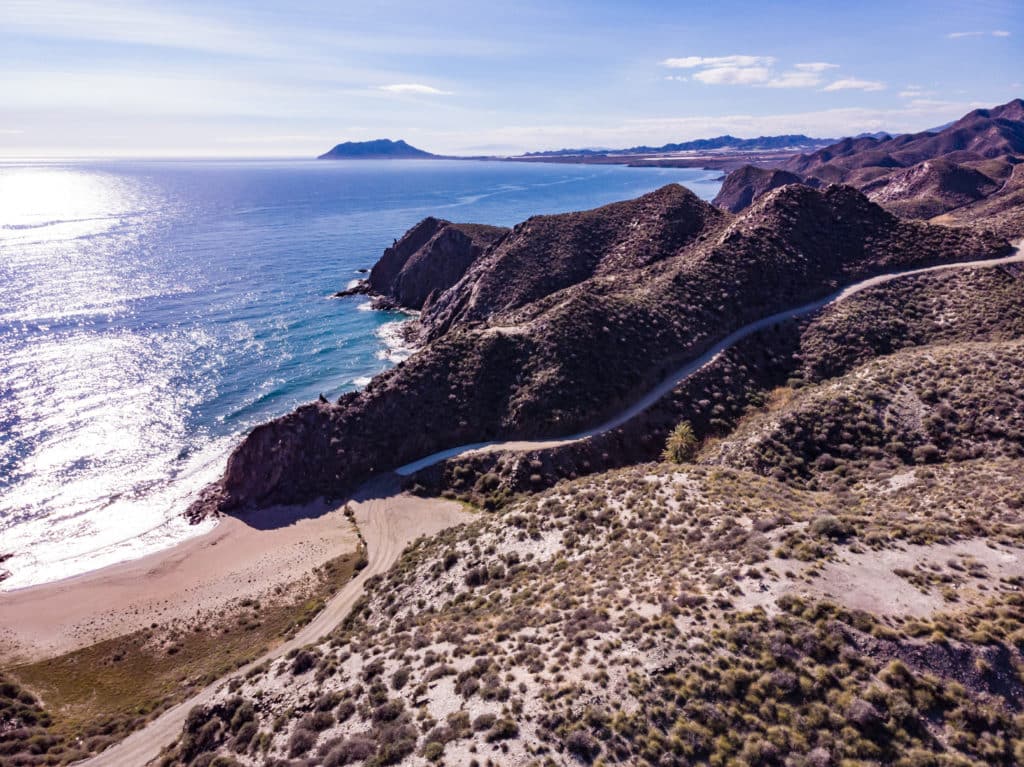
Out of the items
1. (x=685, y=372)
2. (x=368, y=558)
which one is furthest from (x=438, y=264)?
(x=368, y=558)

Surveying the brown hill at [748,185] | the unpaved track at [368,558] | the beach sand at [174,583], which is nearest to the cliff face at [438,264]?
the unpaved track at [368,558]

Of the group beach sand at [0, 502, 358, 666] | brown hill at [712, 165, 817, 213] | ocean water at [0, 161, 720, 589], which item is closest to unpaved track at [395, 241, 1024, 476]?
beach sand at [0, 502, 358, 666]

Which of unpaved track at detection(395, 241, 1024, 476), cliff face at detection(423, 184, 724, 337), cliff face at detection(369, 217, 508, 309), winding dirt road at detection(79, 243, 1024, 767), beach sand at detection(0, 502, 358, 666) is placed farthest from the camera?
cliff face at detection(369, 217, 508, 309)

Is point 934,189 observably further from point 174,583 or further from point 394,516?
point 174,583

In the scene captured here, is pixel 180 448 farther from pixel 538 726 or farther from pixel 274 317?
pixel 538 726

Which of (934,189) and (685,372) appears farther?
(934,189)

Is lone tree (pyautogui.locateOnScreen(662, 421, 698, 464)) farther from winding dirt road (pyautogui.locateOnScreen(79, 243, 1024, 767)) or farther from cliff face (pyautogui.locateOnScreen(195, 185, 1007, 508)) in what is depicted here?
cliff face (pyautogui.locateOnScreen(195, 185, 1007, 508))

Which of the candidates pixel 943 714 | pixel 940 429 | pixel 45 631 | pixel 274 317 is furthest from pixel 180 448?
pixel 940 429
